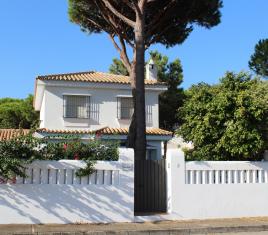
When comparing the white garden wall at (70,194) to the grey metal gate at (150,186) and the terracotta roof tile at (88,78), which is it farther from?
the terracotta roof tile at (88,78)

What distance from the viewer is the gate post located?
1212cm

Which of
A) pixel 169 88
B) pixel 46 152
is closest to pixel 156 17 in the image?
pixel 46 152

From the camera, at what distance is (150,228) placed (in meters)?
10.8

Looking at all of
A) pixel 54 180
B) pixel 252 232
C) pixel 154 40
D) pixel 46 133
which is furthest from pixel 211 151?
pixel 46 133

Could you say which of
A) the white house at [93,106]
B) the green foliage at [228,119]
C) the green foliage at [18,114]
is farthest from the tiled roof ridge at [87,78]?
the green foliage at [18,114]

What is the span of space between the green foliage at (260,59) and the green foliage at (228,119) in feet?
37.0

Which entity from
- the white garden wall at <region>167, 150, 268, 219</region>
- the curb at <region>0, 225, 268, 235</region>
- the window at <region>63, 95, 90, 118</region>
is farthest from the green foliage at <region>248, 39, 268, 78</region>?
the curb at <region>0, 225, 268, 235</region>

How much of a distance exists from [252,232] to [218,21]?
12.0 m

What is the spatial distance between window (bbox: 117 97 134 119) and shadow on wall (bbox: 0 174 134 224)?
16325mm

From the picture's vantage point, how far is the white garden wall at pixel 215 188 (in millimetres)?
12180

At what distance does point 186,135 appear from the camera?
13961 millimetres

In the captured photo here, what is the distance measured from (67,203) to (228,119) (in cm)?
522

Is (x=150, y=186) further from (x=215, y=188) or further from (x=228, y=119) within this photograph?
(x=228, y=119)

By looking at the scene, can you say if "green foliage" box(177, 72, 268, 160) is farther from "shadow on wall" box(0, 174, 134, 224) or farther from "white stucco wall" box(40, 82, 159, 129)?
"white stucco wall" box(40, 82, 159, 129)
